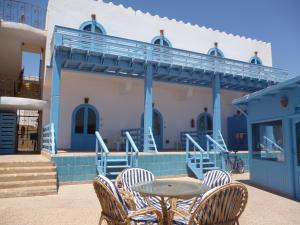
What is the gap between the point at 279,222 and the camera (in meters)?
5.19

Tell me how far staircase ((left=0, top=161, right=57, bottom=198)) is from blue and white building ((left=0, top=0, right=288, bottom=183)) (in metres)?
1.02

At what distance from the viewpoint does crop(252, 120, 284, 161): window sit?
8.23m

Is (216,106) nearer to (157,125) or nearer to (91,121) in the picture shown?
(157,125)

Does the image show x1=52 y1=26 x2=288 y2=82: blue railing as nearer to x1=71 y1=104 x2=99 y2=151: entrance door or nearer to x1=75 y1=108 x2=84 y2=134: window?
x1=71 y1=104 x2=99 y2=151: entrance door

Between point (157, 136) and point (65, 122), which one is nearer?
point (65, 122)

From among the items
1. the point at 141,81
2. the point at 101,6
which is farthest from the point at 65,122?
the point at 101,6

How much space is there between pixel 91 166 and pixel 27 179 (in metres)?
2.18

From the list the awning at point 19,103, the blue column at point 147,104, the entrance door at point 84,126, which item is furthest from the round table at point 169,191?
the entrance door at point 84,126

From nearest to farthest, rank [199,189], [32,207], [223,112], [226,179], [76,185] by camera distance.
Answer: [199,189]
[226,179]
[32,207]
[76,185]
[223,112]

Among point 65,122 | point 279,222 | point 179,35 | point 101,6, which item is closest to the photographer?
point 279,222

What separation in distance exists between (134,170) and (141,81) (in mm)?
9824

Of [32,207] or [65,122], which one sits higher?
[65,122]

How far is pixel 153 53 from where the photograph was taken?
41.0ft

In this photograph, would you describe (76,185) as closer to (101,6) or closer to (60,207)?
(60,207)
